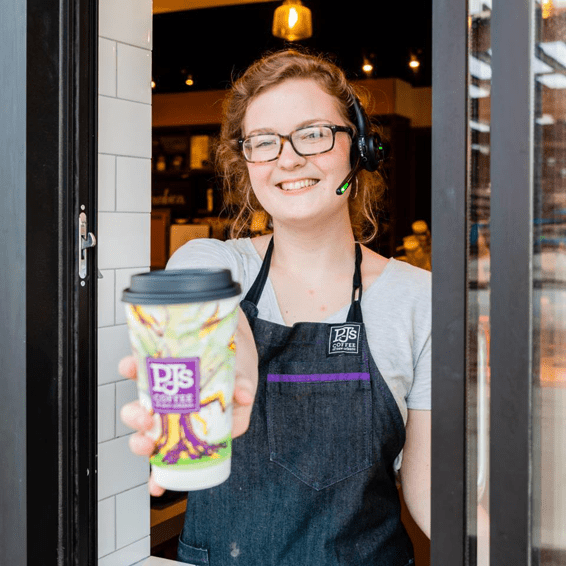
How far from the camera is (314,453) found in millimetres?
Result: 1537

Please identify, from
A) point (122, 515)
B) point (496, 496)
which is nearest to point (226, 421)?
point (496, 496)

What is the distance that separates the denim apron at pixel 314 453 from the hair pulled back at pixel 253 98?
437 mm

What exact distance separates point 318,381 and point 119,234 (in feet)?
1.82

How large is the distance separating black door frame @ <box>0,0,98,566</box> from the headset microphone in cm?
51

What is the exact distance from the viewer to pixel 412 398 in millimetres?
1576

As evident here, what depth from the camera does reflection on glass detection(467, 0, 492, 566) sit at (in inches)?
33.0

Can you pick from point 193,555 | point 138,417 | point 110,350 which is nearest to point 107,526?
point 193,555

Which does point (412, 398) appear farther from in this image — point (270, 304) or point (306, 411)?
point (270, 304)

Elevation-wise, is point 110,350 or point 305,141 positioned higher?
point 305,141

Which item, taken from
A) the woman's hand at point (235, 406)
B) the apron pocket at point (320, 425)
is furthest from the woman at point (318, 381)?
the woman's hand at point (235, 406)

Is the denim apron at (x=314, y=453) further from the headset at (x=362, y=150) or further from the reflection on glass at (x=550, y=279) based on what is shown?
the reflection on glass at (x=550, y=279)

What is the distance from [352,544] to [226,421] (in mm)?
886

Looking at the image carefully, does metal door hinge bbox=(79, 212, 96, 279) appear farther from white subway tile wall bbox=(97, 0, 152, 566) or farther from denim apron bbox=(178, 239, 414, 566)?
denim apron bbox=(178, 239, 414, 566)

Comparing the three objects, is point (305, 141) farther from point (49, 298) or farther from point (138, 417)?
point (138, 417)
